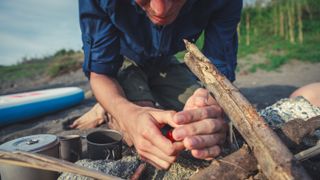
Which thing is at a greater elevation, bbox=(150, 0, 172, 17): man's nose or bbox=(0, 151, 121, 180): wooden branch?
bbox=(150, 0, 172, 17): man's nose

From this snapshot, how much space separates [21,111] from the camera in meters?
3.80

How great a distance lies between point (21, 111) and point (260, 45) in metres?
10.7

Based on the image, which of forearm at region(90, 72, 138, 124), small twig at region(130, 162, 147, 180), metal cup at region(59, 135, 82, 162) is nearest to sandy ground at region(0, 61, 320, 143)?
forearm at region(90, 72, 138, 124)

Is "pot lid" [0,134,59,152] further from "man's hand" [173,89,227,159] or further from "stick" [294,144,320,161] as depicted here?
"stick" [294,144,320,161]

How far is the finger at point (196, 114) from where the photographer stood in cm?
128

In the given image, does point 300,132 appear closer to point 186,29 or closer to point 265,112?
point 265,112

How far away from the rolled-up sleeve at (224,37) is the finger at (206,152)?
1.25m

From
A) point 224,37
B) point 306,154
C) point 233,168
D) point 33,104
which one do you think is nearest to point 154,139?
point 233,168

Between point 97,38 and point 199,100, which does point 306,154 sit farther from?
point 97,38

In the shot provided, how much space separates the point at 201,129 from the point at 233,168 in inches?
8.2

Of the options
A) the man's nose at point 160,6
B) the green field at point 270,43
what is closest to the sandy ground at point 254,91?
the green field at point 270,43

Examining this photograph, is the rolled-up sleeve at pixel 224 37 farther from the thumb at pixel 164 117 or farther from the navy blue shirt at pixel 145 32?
the thumb at pixel 164 117

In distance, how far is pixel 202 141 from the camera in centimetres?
129

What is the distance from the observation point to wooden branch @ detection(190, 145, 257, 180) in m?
1.18
